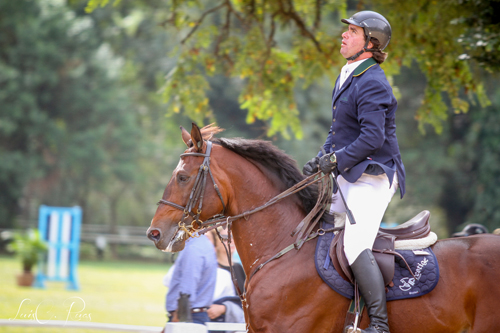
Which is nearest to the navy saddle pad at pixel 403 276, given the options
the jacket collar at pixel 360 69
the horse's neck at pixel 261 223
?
the horse's neck at pixel 261 223

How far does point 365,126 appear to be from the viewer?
3598 mm

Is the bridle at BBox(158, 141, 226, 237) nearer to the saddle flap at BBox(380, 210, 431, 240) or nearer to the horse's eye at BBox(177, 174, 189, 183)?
the horse's eye at BBox(177, 174, 189, 183)

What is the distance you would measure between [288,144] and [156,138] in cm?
1422

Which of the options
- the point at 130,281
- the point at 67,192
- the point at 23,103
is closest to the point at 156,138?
the point at 67,192

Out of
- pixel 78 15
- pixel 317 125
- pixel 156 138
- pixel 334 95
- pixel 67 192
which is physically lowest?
pixel 67 192

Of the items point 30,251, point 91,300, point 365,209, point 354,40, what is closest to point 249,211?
point 365,209

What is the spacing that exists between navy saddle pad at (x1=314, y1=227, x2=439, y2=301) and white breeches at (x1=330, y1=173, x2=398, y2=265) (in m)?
0.18

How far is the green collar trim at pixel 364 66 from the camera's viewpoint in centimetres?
380

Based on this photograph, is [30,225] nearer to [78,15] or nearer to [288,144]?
[78,15]

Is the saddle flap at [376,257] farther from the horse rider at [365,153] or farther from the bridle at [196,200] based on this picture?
the bridle at [196,200]

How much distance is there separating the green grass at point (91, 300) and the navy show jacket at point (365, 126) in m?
4.79

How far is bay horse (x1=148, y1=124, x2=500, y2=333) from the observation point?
3.62 m

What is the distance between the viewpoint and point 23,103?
90.7 feet

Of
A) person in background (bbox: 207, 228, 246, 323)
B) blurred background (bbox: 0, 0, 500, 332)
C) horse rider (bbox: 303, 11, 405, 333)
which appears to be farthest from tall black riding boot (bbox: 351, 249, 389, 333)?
blurred background (bbox: 0, 0, 500, 332)
